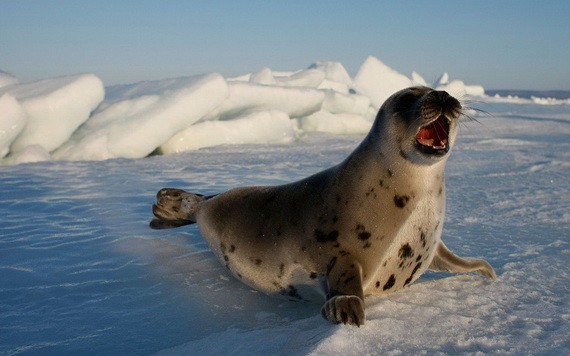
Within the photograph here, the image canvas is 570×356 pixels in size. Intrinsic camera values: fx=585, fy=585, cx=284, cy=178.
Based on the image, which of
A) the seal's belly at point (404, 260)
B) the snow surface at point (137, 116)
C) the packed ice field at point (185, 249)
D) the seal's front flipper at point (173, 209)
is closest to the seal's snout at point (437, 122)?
the seal's belly at point (404, 260)

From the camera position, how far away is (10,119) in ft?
21.4

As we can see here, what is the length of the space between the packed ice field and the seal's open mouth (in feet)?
1.75

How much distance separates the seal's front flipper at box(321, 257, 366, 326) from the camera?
5.73 feet

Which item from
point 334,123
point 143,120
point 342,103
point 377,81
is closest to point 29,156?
point 143,120

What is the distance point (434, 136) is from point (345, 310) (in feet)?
Result: 2.44

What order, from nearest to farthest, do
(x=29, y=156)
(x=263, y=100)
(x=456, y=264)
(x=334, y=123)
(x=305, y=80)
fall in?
(x=456, y=264), (x=29, y=156), (x=263, y=100), (x=334, y=123), (x=305, y=80)

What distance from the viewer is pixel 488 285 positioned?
223 centimetres

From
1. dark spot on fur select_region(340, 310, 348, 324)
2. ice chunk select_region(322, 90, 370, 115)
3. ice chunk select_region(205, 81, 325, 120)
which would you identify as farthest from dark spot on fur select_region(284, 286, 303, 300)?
ice chunk select_region(322, 90, 370, 115)

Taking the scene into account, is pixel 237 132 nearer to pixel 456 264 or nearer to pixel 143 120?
pixel 143 120

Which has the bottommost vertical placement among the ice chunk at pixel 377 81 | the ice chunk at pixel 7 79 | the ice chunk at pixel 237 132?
the ice chunk at pixel 377 81

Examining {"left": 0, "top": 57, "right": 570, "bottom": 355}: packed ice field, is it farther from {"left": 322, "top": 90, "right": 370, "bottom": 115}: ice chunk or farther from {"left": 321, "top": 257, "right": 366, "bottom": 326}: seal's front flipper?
{"left": 322, "top": 90, "right": 370, "bottom": 115}: ice chunk

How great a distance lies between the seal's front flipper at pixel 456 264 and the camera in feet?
7.64

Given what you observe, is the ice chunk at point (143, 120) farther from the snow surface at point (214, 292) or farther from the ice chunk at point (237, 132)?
the snow surface at point (214, 292)

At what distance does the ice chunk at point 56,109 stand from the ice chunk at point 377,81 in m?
11.8
